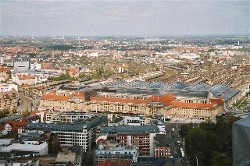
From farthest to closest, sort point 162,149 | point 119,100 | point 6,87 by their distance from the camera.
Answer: point 6,87
point 119,100
point 162,149

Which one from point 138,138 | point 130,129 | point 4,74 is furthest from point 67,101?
point 4,74

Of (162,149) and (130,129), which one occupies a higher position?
(130,129)

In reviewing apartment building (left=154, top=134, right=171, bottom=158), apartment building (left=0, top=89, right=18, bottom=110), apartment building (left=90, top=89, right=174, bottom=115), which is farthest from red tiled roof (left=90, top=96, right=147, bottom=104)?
apartment building (left=154, top=134, right=171, bottom=158)

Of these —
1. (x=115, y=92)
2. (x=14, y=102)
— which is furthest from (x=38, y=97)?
(x=115, y=92)

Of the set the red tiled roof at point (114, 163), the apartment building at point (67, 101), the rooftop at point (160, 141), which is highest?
the red tiled roof at point (114, 163)

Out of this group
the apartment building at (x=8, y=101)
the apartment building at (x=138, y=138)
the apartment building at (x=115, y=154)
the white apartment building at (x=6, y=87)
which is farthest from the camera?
the white apartment building at (x=6, y=87)

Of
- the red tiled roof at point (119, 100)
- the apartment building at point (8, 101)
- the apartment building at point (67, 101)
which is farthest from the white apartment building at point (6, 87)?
the red tiled roof at point (119, 100)

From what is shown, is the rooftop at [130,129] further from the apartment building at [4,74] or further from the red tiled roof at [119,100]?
the apartment building at [4,74]

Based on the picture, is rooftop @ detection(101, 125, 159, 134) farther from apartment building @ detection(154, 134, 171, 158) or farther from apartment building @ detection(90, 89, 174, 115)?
apartment building @ detection(90, 89, 174, 115)

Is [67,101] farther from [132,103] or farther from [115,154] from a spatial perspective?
[115,154]
